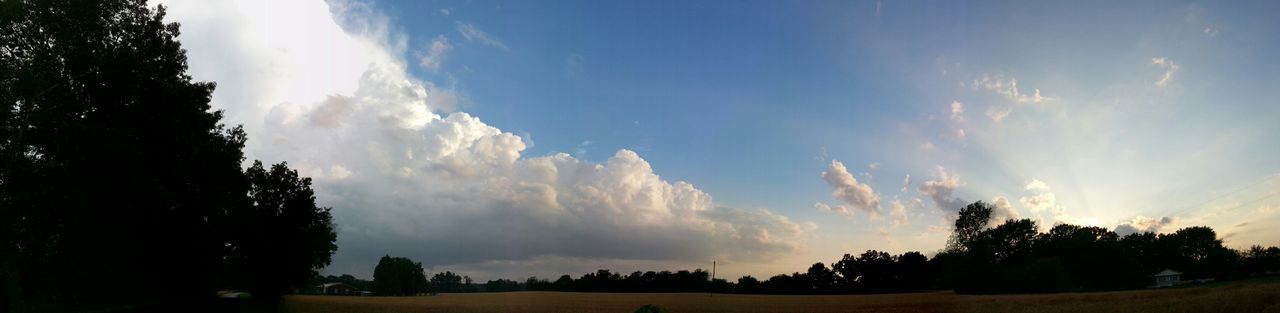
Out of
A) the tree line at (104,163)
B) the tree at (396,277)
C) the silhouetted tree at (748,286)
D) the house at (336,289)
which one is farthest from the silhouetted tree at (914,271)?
the house at (336,289)

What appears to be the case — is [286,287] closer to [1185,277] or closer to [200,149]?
[200,149]

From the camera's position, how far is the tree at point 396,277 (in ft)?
400

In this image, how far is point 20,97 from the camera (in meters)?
19.7

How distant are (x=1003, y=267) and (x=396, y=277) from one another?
11236cm

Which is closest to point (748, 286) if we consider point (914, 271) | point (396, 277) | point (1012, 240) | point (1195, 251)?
point (914, 271)

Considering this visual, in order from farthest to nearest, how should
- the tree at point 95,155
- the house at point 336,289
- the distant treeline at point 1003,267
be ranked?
1. the house at point 336,289
2. the distant treeline at point 1003,267
3. the tree at point 95,155

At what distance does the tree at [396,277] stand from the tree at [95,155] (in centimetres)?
9704

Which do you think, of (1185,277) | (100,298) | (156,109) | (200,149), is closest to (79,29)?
(156,109)

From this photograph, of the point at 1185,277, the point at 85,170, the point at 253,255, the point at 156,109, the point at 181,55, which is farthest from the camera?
the point at 1185,277

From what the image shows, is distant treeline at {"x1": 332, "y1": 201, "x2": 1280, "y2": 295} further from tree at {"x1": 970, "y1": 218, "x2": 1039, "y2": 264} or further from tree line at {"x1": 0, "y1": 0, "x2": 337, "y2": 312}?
tree line at {"x1": 0, "y1": 0, "x2": 337, "y2": 312}

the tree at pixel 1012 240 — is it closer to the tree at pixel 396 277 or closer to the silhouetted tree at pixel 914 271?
the silhouetted tree at pixel 914 271

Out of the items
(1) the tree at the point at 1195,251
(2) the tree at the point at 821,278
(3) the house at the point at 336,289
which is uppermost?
(1) the tree at the point at 1195,251

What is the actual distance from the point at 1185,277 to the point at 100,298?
510 feet

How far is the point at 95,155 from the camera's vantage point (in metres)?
22.5
